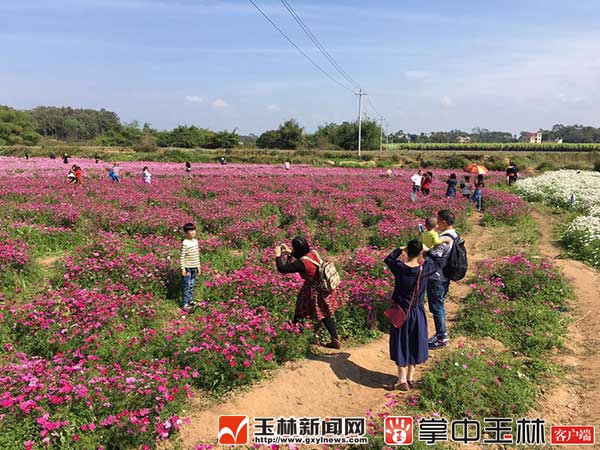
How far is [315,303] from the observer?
6016 millimetres

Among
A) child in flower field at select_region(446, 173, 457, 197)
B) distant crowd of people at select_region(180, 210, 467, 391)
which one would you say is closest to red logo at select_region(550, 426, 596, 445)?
distant crowd of people at select_region(180, 210, 467, 391)

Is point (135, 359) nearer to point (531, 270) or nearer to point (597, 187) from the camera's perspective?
point (531, 270)

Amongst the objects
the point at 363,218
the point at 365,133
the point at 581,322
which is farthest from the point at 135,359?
the point at 365,133

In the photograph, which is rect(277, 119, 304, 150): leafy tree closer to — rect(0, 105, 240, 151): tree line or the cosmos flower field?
rect(0, 105, 240, 151): tree line

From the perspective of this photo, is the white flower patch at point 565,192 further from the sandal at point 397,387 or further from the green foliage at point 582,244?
the sandal at point 397,387

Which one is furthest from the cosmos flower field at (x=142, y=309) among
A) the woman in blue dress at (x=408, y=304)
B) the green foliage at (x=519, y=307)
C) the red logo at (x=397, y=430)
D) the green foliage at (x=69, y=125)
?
the green foliage at (x=69, y=125)

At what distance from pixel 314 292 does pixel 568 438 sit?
3.45 meters

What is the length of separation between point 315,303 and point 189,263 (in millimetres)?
2604

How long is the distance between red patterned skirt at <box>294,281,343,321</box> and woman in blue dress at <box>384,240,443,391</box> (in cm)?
108

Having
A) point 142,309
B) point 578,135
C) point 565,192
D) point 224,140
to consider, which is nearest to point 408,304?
point 142,309

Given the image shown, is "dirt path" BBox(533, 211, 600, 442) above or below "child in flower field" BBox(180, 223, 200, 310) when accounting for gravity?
below

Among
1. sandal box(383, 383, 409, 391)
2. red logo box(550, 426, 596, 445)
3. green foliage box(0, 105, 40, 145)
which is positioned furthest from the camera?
green foliage box(0, 105, 40, 145)

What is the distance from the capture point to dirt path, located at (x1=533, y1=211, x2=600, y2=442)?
202 inches

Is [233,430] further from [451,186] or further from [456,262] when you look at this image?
[451,186]
